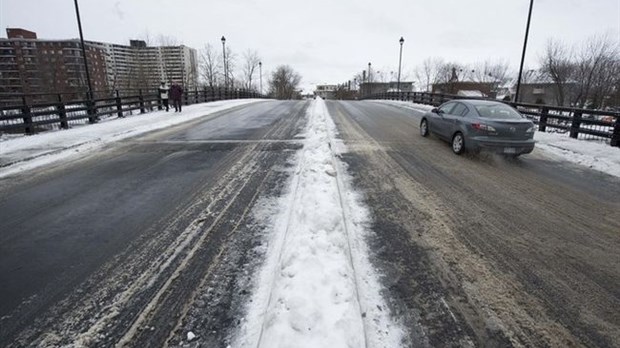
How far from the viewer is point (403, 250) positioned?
12.7 feet

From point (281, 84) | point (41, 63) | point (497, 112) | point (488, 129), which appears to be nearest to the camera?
point (488, 129)

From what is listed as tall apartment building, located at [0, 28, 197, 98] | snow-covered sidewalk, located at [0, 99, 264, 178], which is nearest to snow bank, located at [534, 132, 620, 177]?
snow-covered sidewalk, located at [0, 99, 264, 178]

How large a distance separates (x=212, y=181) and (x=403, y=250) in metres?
3.81

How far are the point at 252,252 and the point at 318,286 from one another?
39.9 inches

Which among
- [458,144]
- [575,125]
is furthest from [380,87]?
[458,144]

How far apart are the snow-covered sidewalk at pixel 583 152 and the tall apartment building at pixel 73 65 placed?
5068 cm

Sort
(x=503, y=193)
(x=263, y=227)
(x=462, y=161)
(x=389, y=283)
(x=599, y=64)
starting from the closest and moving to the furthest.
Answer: (x=389, y=283) < (x=263, y=227) < (x=503, y=193) < (x=462, y=161) < (x=599, y=64)

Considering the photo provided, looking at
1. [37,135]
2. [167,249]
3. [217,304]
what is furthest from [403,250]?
[37,135]

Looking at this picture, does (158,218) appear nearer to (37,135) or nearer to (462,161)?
(462,161)

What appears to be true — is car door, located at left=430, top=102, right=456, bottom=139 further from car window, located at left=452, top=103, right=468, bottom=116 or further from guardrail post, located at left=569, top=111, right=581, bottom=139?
guardrail post, located at left=569, top=111, right=581, bottom=139

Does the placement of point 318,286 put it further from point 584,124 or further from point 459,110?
point 584,124

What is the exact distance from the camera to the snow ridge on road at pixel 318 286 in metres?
2.52

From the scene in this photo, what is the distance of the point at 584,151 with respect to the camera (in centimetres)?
987

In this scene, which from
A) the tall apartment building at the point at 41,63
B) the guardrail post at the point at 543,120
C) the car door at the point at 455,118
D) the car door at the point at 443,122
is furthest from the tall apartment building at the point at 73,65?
the guardrail post at the point at 543,120
